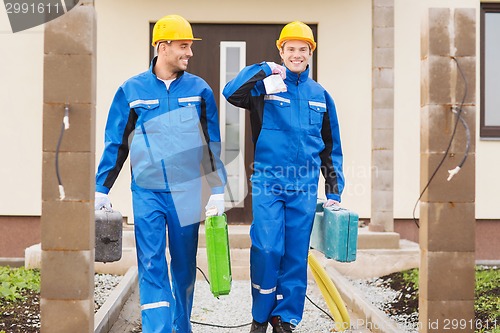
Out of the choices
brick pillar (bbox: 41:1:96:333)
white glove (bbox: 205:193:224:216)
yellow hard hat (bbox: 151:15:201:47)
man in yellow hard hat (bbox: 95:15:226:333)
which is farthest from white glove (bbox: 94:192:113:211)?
yellow hard hat (bbox: 151:15:201:47)

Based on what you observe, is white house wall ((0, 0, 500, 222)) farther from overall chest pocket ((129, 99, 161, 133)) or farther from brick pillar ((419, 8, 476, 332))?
brick pillar ((419, 8, 476, 332))

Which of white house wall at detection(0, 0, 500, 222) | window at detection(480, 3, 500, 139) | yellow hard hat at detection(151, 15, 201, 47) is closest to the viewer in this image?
yellow hard hat at detection(151, 15, 201, 47)

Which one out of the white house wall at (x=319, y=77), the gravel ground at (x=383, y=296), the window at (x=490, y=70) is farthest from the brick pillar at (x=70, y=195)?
the window at (x=490, y=70)

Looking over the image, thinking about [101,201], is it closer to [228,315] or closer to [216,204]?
[216,204]

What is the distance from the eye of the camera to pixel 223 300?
278 inches

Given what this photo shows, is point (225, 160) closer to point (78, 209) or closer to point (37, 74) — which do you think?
point (37, 74)

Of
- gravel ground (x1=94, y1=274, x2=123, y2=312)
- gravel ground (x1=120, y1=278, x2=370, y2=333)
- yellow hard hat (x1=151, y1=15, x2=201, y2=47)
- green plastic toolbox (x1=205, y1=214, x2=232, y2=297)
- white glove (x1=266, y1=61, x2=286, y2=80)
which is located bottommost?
gravel ground (x1=120, y1=278, x2=370, y2=333)

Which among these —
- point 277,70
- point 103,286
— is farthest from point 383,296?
point 277,70

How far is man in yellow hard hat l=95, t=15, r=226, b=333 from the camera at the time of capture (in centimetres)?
464

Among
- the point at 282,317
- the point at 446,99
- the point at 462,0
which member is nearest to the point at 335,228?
the point at 282,317

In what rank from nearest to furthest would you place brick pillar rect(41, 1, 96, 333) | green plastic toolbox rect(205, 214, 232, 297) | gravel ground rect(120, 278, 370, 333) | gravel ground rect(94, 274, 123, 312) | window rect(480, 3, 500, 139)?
brick pillar rect(41, 1, 96, 333) < green plastic toolbox rect(205, 214, 232, 297) < gravel ground rect(120, 278, 370, 333) < gravel ground rect(94, 274, 123, 312) < window rect(480, 3, 500, 139)

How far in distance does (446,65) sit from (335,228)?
141 centimetres

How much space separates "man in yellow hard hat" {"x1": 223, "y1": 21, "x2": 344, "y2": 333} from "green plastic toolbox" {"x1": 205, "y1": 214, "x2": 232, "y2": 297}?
371 millimetres

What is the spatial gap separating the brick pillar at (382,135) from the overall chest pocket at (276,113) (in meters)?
3.99
